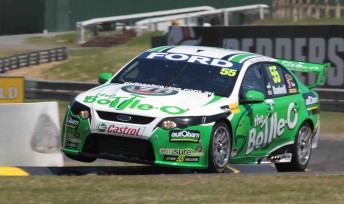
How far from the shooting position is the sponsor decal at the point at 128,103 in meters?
9.46

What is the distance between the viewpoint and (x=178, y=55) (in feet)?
36.0

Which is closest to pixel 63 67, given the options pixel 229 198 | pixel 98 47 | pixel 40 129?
pixel 98 47

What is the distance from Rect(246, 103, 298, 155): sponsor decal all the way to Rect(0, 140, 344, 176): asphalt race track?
0.39 m

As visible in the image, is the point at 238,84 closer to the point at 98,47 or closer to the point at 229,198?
the point at 229,198

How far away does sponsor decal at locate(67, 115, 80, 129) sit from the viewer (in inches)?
383

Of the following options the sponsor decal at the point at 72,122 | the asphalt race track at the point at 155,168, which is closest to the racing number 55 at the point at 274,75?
the asphalt race track at the point at 155,168

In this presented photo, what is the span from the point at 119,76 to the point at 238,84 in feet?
4.81

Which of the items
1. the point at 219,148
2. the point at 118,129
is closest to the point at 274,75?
the point at 219,148

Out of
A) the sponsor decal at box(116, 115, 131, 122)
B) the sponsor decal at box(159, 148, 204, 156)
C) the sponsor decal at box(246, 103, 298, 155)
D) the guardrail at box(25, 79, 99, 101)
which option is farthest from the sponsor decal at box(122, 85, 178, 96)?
the guardrail at box(25, 79, 99, 101)

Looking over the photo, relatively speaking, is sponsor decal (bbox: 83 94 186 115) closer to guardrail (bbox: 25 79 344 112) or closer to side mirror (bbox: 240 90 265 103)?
side mirror (bbox: 240 90 265 103)

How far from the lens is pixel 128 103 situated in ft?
31.4

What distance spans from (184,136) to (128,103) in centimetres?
70

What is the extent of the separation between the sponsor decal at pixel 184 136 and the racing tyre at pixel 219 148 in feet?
0.64

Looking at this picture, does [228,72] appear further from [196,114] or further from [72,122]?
[72,122]
